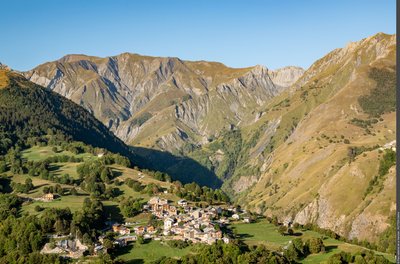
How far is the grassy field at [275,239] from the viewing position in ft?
393

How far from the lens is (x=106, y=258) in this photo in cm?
11206

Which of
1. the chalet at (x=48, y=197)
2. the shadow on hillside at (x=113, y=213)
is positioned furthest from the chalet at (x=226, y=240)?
the chalet at (x=48, y=197)

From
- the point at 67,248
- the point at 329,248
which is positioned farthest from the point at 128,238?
the point at 329,248

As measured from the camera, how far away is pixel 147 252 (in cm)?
11956

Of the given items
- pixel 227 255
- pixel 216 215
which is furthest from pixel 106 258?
pixel 216 215

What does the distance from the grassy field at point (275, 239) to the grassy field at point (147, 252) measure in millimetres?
19520

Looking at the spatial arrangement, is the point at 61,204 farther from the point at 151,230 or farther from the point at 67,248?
the point at 67,248

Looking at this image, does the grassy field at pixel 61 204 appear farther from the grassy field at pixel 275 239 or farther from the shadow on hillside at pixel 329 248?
the shadow on hillside at pixel 329 248

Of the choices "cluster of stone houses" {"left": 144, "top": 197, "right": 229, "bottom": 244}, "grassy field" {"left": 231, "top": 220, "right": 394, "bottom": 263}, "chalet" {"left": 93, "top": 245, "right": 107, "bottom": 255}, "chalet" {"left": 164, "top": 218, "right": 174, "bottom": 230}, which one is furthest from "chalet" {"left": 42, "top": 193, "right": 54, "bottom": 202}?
"grassy field" {"left": 231, "top": 220, "right": 394, "bottom": 263}

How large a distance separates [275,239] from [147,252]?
35432mm

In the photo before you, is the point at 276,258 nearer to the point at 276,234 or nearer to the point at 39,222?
the point at 276,234

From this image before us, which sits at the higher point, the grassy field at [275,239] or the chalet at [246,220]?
the chalet at [246,220]

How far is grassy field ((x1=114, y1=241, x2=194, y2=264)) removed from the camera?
116m

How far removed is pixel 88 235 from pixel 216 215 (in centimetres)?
4265
